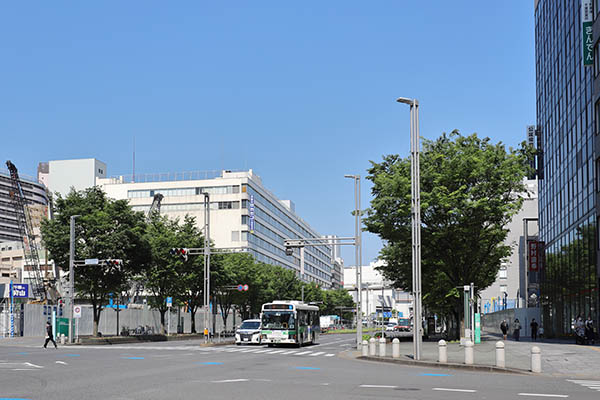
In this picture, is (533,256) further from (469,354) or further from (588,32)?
(469,354)

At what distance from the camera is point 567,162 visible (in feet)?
166

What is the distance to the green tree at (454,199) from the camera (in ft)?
134

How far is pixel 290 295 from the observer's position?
349ft

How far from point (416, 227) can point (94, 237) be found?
3186cm

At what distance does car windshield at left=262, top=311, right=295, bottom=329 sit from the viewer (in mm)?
44906

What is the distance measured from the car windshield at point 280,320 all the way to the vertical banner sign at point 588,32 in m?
24.5

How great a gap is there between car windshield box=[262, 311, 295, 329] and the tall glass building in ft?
62.8

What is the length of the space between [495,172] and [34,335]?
136 ft

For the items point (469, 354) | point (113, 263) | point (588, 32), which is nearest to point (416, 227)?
point (469, 354)

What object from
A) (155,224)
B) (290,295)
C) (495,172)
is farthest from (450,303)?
(290,295)

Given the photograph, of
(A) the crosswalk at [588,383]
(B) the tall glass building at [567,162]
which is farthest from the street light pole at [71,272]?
(A) the crosswalk at [588,383]

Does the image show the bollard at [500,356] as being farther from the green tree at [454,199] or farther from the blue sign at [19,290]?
the blue sign at [19,290]

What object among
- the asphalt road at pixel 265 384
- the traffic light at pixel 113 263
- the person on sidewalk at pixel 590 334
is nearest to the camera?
the asphalt road at pixel 265 384

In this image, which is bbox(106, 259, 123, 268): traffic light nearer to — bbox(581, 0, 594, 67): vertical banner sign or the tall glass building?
the tall glass building
